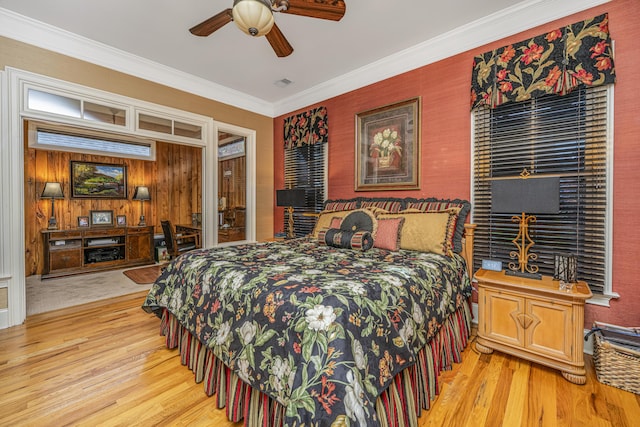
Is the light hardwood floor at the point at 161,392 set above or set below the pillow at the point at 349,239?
below

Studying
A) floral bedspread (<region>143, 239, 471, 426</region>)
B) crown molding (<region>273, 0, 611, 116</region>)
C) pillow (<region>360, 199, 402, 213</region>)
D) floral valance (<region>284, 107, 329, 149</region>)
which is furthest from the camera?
floral valance (<region>284, 107, 329, 149</region>)

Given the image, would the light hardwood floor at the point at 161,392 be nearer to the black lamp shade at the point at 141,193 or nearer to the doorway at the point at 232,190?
the doorway at the point at 232,190

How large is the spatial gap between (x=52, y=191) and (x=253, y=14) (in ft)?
16.7

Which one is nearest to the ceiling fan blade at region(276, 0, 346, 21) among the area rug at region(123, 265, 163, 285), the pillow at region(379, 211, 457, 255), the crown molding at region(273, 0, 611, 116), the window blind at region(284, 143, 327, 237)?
the crown molding at region(273, 0, 611, 116)

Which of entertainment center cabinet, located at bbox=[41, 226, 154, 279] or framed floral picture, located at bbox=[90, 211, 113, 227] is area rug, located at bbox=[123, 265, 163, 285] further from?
framed floral picture, located at bbox=[90, 211, 113, 227]

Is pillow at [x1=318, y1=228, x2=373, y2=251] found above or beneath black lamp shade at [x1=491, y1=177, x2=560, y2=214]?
beneath

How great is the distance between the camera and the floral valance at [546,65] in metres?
2.04

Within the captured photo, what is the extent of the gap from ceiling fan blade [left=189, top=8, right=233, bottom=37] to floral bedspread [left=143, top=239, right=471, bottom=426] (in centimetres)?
168

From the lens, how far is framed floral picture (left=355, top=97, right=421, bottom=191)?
3.08 metres

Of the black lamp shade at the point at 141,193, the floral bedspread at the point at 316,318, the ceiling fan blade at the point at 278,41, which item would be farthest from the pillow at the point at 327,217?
the black lamp shade at the point at 141,193

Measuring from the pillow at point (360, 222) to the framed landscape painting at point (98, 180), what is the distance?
498 cm

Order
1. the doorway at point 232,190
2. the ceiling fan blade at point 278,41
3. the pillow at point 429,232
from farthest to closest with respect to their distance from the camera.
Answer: the doorway at point 232,190, the pillow at point 429,232, the ceiling fan blade at point 278,41

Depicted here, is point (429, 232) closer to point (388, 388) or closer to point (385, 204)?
point (385, 204)

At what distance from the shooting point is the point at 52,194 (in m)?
4.61
